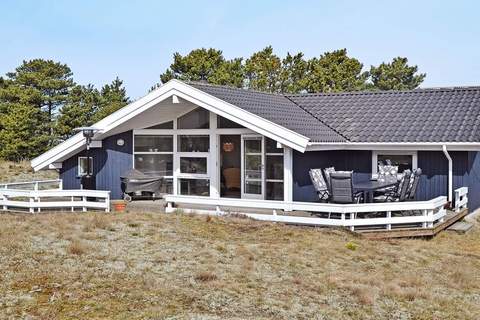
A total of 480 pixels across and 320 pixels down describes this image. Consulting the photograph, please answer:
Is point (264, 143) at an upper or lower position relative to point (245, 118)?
lower

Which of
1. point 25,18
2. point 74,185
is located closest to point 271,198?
point 74,185

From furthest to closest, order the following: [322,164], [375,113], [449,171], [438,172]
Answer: [375,113]
[322,164]
[438,172]
[449,171]

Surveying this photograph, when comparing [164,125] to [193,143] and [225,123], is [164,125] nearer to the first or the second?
[193,143]

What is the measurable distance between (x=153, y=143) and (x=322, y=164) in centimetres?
541

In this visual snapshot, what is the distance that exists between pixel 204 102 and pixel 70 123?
29.0 metres

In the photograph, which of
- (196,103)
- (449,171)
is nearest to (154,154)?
(196,103)

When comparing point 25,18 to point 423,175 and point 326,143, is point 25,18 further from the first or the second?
point 423,175

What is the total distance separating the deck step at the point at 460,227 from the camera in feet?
42.1

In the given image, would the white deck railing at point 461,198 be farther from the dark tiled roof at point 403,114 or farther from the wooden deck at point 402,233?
the wooden deck at point 402,233

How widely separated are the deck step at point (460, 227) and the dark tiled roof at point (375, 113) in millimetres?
2195

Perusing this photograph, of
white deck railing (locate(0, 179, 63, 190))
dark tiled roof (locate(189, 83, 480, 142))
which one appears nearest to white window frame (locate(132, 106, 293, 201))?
dark tiled roof (locate(189, 83, 480, 142))

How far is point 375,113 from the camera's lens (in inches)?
673

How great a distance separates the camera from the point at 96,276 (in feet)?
25.9

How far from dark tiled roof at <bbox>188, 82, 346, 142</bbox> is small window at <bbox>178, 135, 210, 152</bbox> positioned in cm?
155
